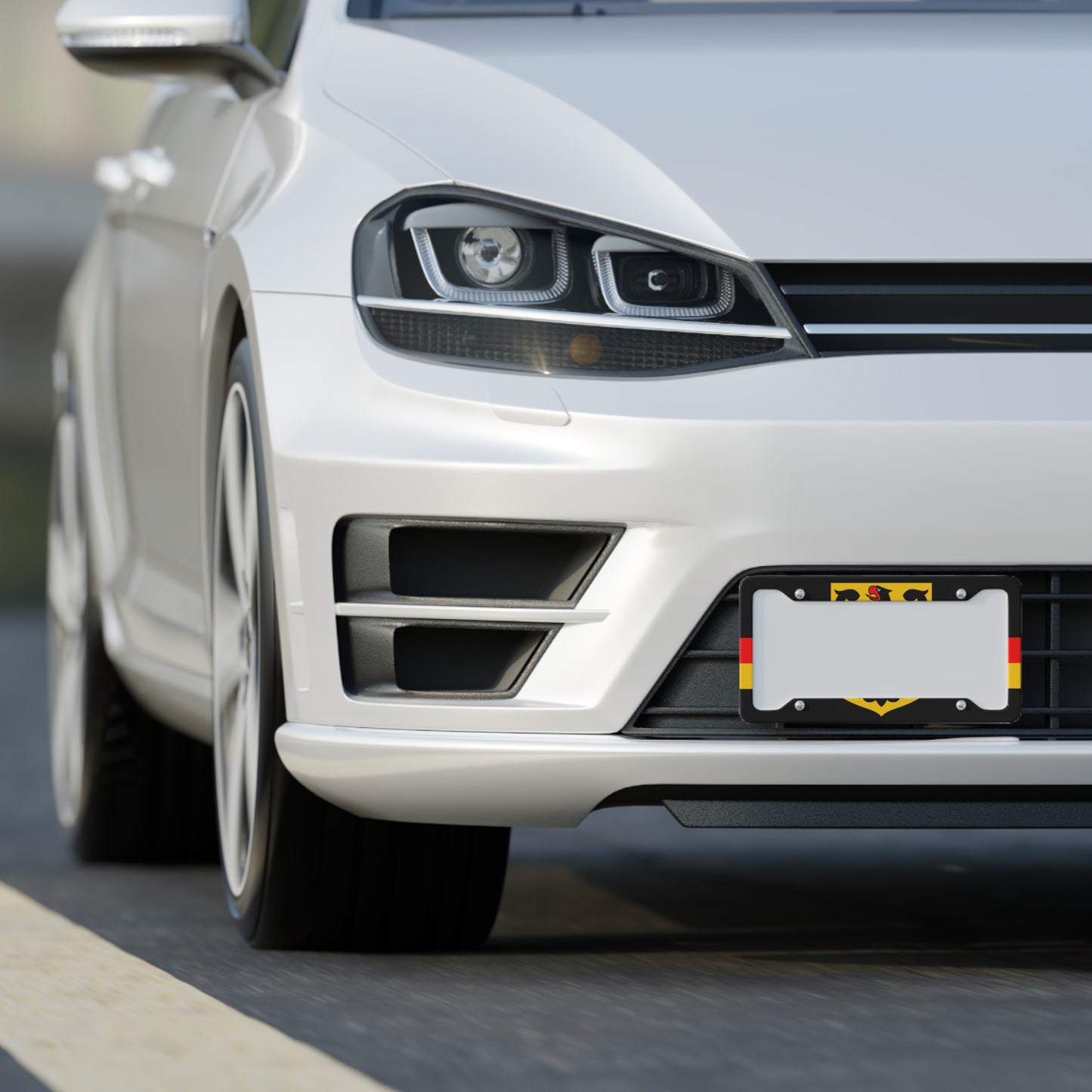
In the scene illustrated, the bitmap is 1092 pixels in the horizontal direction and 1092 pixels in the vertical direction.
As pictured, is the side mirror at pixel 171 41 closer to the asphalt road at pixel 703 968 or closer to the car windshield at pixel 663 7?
the car windshield at pixel 663 7

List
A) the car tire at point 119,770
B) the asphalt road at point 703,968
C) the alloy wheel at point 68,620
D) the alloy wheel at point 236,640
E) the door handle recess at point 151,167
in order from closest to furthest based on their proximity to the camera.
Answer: the asphalt road at point 703,968, the alloy wheel at point 236,640, the door handle recess at point 151,167, the car tire at point 119,770, the alloy wheel at point 68,620

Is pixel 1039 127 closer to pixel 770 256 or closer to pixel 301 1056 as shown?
pixel 770 256

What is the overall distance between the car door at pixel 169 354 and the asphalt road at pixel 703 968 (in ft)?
1.85

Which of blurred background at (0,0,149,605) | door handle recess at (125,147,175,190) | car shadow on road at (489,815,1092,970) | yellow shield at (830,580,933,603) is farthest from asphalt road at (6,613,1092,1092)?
blurred background at (0,0,149,605)

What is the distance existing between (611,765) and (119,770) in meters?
2.24

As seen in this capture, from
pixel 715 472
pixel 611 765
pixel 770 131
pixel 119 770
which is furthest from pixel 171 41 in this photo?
pixel 119 770

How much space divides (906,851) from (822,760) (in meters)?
2.21

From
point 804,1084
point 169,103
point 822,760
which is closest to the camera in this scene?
point 804,1084

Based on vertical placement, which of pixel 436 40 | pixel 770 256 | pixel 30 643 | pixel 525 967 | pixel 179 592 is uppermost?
pixel 436 40

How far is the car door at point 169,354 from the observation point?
15.3 feet

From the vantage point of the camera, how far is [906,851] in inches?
231

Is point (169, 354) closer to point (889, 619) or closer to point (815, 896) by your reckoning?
point (815, 896)

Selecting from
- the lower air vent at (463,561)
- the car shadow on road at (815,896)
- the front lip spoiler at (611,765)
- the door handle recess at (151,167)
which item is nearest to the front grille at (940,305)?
the lower air vent at (463,561)

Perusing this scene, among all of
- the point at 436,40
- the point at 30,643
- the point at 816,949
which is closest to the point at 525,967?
the point at 816,949
